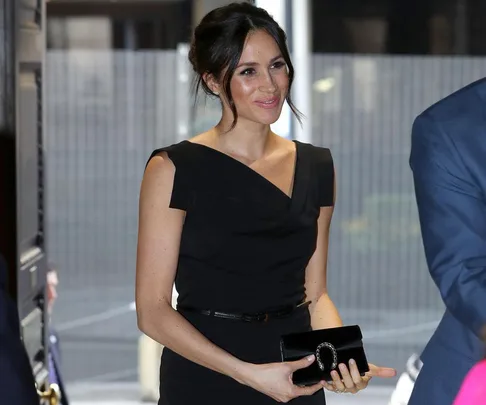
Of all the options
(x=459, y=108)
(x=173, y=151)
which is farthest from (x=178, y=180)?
(x=459, y=108)

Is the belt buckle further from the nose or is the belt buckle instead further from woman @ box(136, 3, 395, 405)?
the nose

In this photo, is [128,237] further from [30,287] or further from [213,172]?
[213,172]

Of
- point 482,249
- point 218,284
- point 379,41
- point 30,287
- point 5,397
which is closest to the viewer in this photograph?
point 5,397

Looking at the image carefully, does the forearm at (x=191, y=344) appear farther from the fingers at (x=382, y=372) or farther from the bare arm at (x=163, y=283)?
the fingers at (x=382, y=372)

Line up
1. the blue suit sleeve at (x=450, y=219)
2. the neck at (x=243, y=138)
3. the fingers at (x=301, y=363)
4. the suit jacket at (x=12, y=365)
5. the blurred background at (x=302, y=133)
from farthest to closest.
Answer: the blurred background at (x=302, y=133) < the neck at (x=243, y=138) < the fingers at (x=301, y=363) < the blue suit sleeve at (x=450, y=219) < the suit jacket at (x=12, y=365)

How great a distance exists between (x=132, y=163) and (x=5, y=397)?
5.20 meters

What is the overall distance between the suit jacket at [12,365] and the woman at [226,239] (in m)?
1.00

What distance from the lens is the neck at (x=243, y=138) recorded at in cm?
219

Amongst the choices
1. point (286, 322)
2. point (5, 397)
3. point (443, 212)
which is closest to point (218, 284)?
point (286, 322)

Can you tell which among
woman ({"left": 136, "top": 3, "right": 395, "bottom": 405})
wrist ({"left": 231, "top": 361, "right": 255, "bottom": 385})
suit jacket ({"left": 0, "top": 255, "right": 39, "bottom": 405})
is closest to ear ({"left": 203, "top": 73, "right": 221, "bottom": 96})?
woman ({"left": 136, "top": 3, "right": 395, "bottom": 405})

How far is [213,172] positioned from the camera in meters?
2.17

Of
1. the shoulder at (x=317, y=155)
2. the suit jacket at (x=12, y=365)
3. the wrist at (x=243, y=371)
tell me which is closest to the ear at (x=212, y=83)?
the shoulder at (x=317, y=155)

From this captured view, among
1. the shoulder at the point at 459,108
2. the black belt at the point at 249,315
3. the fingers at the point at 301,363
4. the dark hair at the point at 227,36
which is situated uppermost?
the dark hair at the point at 227,36

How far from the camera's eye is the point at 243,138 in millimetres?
2201
